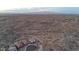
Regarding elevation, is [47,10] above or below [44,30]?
above

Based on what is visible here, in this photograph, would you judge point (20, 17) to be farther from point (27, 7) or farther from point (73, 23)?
point (73, 23)

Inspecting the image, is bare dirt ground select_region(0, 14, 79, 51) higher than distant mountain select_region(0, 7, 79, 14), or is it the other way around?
distant mountain select_region(0, 7, 79, 14)

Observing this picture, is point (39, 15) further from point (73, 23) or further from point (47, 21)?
point (73, 23)

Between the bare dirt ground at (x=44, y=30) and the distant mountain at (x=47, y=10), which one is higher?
the distant mountain at (x=47, y=10)
